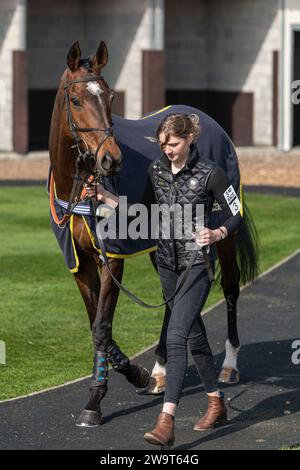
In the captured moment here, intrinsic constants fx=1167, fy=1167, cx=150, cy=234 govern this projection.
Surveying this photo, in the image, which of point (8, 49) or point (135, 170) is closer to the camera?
point (135, 170)

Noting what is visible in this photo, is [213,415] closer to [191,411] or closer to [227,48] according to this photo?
[191,411]

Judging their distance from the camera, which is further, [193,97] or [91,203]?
[193,97]

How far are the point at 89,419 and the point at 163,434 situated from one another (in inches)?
33.3

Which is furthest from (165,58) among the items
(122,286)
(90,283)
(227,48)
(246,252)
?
(122,286)

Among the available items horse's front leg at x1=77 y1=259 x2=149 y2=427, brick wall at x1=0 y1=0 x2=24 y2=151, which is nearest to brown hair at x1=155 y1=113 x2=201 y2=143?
horse's front leg at x1=77 y1=259 x2=149 y2=427

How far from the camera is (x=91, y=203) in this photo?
25.4 ft

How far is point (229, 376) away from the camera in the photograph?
28.5 ft

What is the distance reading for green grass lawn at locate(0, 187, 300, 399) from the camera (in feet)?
30.0

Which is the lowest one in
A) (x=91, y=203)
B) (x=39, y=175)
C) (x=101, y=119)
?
(x=39, y=175)

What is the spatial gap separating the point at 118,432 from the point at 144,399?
950mm

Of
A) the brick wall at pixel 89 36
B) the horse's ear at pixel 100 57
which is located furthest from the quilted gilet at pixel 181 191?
the brick wall at pixel 89 36
